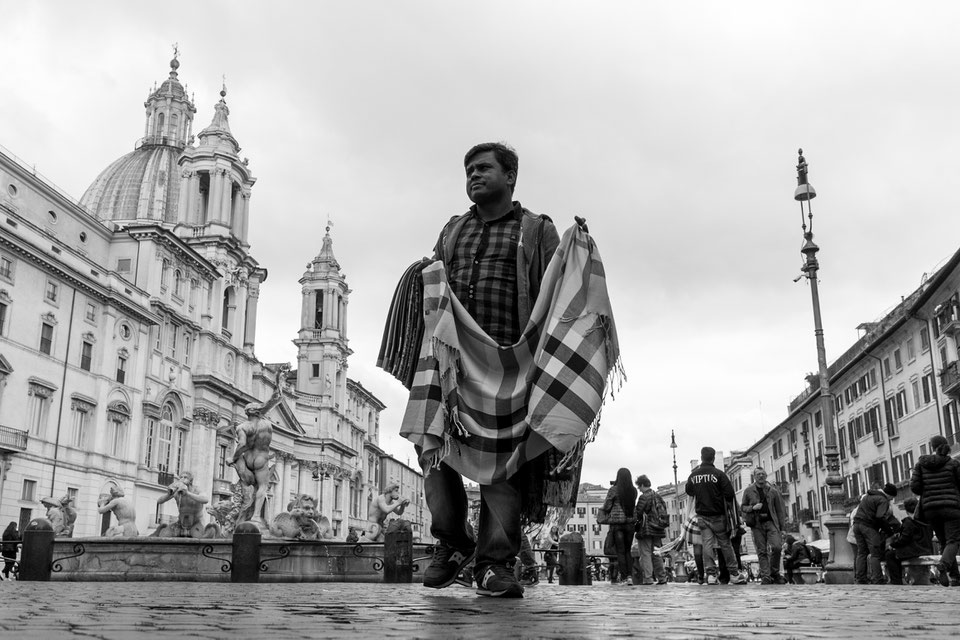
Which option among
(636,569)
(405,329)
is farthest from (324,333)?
(405,329)

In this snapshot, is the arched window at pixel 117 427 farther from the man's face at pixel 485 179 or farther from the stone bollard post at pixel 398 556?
the man's face at pixel 485 179

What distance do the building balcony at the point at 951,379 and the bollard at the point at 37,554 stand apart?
33050mm

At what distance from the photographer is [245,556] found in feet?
42.4

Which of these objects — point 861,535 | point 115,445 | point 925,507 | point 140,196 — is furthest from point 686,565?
point 140,196

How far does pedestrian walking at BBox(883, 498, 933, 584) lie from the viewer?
13352mm

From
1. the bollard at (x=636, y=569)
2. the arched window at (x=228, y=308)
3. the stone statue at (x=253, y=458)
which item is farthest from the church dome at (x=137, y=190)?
the bollard at (x=636, y=569)

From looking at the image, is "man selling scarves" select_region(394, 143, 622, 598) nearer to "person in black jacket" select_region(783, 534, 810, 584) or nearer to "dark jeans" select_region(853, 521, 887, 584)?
"dark jeans" select_region(853, 521, 887, 584)

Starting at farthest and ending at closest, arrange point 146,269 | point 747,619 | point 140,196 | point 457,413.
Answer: point 140,196 → point 146,269 → point 457,413 → point 747,619

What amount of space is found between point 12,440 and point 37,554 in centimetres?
2699

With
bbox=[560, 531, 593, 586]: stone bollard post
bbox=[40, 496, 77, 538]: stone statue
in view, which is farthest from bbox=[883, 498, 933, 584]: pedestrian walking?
bbox=[40, 496, 77, 538]: stone statue

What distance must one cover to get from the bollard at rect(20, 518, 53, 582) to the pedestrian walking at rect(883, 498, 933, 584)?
478 inches

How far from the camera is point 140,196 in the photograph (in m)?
64.4

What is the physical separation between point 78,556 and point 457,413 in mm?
11443

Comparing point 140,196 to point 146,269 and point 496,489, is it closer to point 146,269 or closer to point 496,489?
point 146,269
